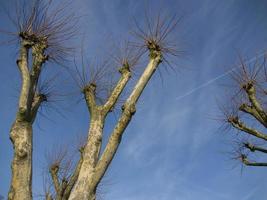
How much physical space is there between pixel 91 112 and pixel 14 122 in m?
1.79

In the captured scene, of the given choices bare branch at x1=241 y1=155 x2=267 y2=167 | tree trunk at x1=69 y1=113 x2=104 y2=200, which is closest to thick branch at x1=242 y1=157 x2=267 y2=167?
bare branch at x1=241 y1=155 x2=267 y2=167

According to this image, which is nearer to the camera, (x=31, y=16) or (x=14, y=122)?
(x=14, y=122)

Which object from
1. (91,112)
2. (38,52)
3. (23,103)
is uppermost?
(38,52)

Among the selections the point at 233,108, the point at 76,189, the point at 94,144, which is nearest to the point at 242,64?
the point at 233,108

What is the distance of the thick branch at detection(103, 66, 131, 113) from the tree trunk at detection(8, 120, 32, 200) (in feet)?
5.85

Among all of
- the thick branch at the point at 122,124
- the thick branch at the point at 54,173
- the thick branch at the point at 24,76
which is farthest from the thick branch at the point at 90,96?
the thick branch at the point at 54,173

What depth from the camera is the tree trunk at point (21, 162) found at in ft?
20.2

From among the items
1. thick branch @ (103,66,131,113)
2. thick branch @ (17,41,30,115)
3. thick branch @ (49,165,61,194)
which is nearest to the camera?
thick branch @ (17,41,30,115)

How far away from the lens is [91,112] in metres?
8.18

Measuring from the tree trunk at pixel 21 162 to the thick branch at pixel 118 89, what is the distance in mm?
1782

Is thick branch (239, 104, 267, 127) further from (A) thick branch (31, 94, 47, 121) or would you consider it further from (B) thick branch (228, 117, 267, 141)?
(A) thick branch (31, 94, 47, 121)

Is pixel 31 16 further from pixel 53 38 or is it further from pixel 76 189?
pixel 76 189

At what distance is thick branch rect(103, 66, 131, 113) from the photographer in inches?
318

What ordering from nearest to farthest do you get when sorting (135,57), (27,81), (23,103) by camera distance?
1. (23,103)
2. (27,81)
3. (135,57)
